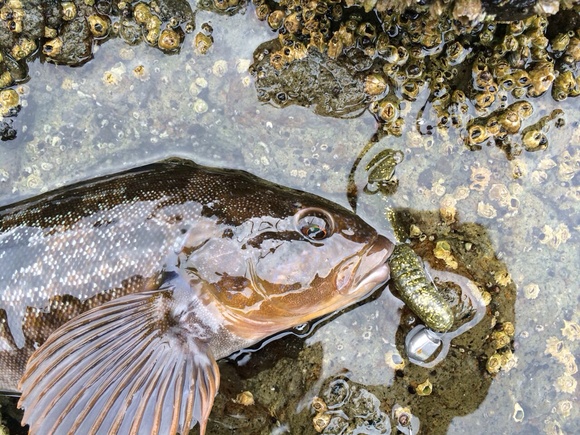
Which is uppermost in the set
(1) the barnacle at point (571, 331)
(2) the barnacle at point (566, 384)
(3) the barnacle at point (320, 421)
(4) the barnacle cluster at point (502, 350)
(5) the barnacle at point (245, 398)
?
(1) the barnacle at point (571, 331)

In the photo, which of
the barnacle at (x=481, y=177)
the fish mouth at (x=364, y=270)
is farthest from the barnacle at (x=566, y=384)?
the fish mouth at (x=364, y=270)

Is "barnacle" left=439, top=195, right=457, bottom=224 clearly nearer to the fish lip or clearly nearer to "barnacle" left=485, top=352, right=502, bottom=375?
the fish lip

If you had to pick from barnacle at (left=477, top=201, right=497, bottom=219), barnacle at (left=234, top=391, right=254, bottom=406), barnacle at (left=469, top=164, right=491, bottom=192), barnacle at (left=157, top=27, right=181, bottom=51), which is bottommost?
barnacle at (left=234, top=391, right=254, bottom=406)

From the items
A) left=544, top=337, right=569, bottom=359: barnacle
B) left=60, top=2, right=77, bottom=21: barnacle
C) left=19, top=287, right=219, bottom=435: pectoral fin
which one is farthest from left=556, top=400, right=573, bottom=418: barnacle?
left=60, top=2, right=77, bottom=21: barnacle

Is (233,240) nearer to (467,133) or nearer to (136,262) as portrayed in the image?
(136,262)

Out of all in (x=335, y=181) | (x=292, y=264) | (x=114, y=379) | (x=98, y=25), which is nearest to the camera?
(x=114, y=379)

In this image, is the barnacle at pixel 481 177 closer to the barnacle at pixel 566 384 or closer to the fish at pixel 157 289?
the fish at pixel 157 289

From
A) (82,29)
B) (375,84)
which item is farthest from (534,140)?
(82,29)

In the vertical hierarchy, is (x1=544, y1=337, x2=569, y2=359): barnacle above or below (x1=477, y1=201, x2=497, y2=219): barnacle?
below

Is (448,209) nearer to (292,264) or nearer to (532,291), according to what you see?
(532,291)
